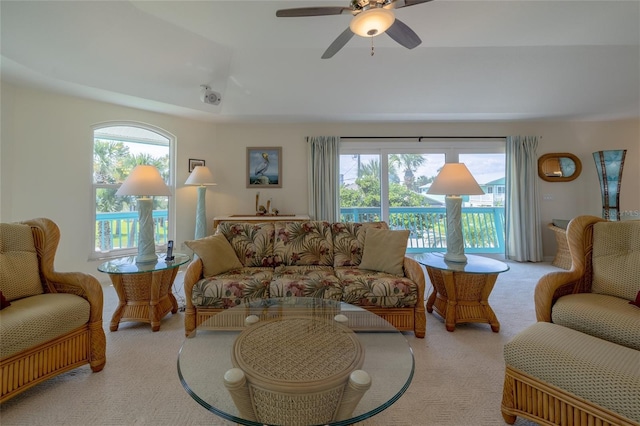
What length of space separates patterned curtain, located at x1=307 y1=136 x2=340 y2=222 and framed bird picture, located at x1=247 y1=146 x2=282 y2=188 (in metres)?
0.62

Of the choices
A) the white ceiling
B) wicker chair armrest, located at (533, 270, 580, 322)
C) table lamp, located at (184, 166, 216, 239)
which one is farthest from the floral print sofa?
the white ceiling

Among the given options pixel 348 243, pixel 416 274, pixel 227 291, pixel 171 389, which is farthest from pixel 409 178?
pixel 171 389

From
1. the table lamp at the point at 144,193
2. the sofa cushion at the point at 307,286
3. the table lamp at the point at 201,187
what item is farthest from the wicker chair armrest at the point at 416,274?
the table lamp at the point at 201,187

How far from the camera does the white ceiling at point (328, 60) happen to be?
2.46m

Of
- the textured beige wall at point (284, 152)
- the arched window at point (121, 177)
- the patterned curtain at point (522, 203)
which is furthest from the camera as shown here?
the patterned curtain at point (522, 203)

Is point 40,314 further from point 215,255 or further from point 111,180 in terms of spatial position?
point 111,180

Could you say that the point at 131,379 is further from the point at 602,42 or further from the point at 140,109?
the point at 602,42

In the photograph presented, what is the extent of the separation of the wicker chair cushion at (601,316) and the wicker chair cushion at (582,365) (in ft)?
0.63

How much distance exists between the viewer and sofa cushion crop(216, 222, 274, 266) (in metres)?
2.60

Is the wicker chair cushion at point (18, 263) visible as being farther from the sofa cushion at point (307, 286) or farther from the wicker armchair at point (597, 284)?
the wicker armchair at point (597, 284)

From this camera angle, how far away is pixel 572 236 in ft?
5.83

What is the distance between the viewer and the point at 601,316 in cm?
138

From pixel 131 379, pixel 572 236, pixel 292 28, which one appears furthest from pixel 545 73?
pixel 131 379

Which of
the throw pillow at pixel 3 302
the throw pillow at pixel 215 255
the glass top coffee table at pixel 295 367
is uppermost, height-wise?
the throw pillow at pixel 215 255
